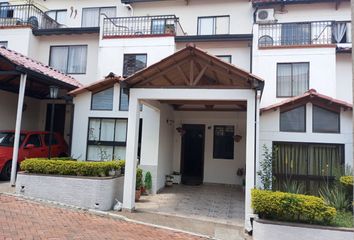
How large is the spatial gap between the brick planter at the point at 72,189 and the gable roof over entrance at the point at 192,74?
316cm

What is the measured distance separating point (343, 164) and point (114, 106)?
356 inches

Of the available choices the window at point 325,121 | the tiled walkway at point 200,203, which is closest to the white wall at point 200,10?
the window at point 325,121

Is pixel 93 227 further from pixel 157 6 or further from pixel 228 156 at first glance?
pixel 157 6

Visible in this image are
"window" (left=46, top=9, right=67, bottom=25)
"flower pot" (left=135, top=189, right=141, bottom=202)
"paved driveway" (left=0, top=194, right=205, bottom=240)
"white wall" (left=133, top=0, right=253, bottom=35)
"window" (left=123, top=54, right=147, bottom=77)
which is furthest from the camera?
"window" (left=46, top=9, right=67, bottom=25)

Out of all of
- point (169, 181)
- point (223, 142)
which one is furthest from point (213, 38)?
point (169, 181)

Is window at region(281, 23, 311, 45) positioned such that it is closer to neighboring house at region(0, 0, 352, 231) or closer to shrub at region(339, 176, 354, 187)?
neighboring house at region(0, 0, 352, 231)

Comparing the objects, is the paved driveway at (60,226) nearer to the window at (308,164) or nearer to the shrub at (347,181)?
the shrub at (347,181)

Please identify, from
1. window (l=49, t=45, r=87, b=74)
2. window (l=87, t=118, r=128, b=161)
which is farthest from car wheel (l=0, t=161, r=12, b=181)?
window (l=49, t=45, r=87, b=74)

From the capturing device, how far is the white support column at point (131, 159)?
8914 millimetres

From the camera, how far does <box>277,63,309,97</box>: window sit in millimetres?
13148

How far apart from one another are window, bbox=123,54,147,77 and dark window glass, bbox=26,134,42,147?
16.5ft

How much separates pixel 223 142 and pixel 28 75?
898 cm

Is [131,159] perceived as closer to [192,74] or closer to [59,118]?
[192,74]

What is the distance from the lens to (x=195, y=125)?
14773 mm
